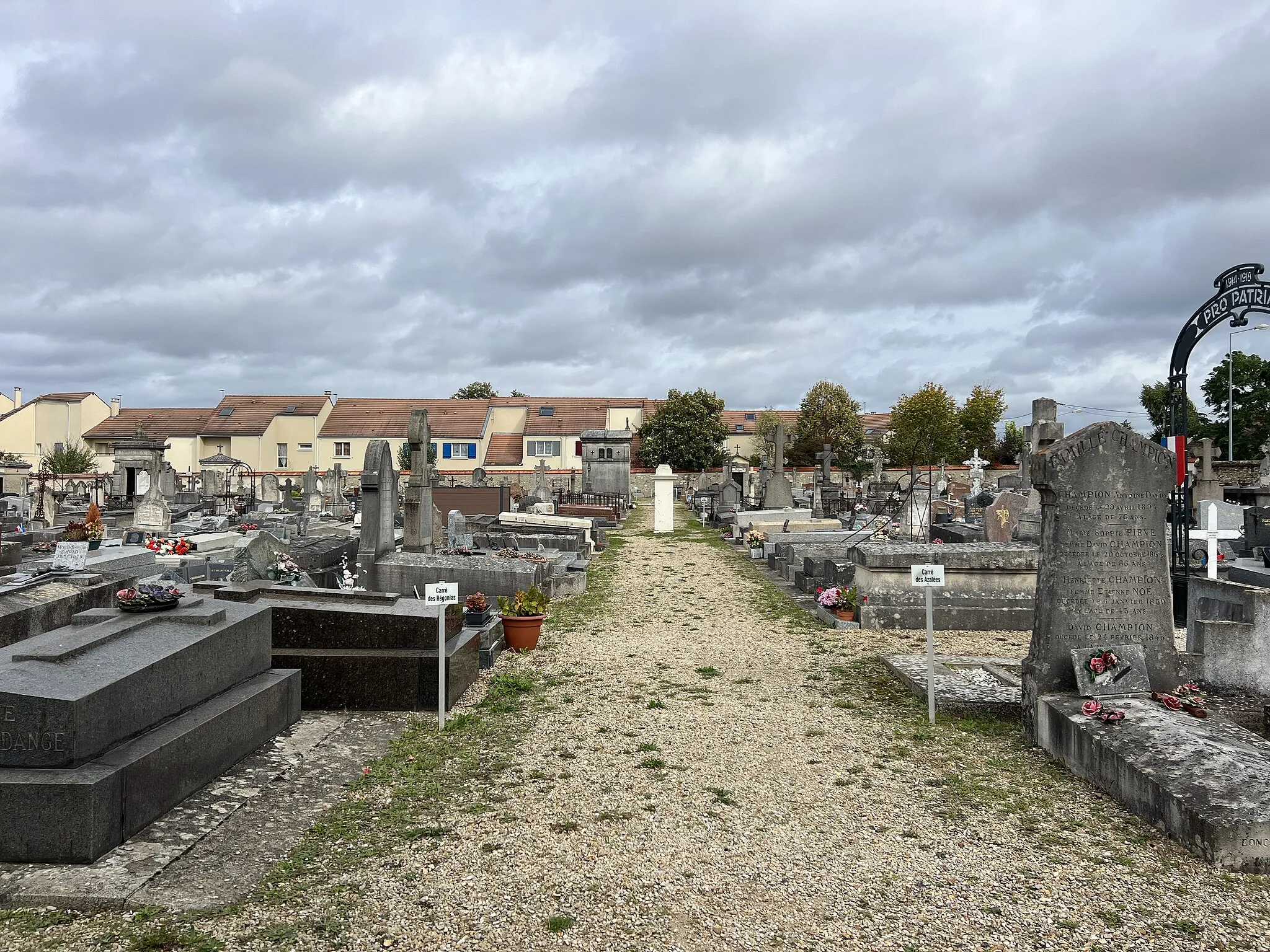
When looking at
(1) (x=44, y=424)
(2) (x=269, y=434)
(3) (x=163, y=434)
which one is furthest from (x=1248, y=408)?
(1) (x=44, y=424)

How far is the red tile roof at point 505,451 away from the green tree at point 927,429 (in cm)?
2444

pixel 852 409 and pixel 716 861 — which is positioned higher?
pixel 852 409

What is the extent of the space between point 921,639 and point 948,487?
92.6 feet

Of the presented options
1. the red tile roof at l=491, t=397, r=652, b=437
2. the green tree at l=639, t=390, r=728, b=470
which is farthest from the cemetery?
the red tile roof at l=491, t=397, r=652, b=437

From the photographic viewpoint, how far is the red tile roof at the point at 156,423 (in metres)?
51.8

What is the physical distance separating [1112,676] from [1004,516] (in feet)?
26.6

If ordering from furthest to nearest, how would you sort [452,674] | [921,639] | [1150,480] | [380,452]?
[380,452], [921,639], [452,674], [1150,480]

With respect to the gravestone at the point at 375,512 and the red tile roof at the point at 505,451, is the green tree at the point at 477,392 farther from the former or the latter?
the gravestone at the point at 375,512

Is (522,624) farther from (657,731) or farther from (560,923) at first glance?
(560,923)

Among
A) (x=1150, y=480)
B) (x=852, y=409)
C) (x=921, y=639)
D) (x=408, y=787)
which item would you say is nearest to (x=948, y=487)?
(x=852, y=409)

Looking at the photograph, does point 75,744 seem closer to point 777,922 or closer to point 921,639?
point 777,922

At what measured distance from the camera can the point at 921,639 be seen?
30.8 feet

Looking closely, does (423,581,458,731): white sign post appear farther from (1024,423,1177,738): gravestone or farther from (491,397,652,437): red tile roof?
(491,397,652,437): red tile roof

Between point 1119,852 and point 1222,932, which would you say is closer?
point 1222,932
